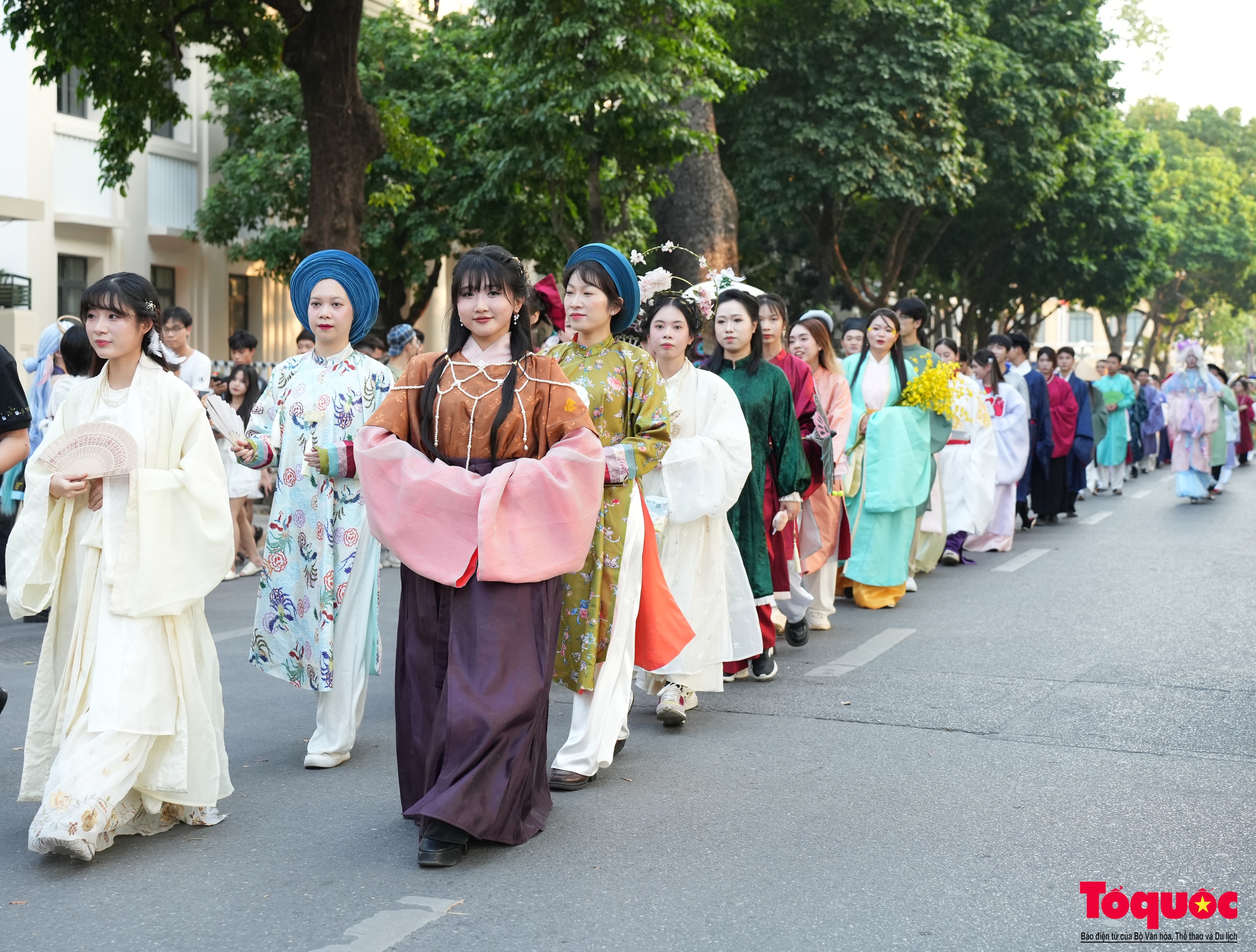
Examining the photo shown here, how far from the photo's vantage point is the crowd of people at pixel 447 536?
4199 mm

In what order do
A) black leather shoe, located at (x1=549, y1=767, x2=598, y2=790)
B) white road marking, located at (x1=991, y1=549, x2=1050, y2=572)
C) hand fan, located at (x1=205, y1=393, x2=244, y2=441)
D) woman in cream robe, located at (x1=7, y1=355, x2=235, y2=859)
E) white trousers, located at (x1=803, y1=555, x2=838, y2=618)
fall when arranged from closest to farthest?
woman in cream robe, located at (x1=7, y1=355, x2=235, y2=859) → hand fan, located at (x1=205, y1=393, x2=244, y2=441) → black leather shoe, located at (x1=549, y1=767, x2=598, y2=790) → white trousers, located at (x1=803, y1=555, x2=838, y2=618) → white road marking, located at (x1=991, y1=549, x2=1050, y2=572)

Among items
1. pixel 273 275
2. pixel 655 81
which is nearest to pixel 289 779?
pixel 655 81

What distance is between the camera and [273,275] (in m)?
25.1

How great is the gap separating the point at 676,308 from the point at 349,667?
76.1 inches

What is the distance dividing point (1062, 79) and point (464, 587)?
25.9 meters

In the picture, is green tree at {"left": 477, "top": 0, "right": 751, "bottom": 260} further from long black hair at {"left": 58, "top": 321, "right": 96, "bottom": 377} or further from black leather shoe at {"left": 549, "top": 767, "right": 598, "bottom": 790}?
black leather shoe at {"left": 549, "top": 767, "right": 598, "bottom": 790}

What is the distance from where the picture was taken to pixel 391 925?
366cm

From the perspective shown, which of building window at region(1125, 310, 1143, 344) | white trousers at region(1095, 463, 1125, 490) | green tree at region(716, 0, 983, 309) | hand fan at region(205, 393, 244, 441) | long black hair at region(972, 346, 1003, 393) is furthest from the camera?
building window at region(1125, 310, 1143, 344)

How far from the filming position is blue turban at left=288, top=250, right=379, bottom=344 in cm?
548

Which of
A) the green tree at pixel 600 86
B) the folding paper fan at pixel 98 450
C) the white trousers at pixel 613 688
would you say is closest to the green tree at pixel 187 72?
the green tree at pixel 600 86

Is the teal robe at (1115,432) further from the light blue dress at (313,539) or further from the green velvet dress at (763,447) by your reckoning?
the light blue dress at (313,539)

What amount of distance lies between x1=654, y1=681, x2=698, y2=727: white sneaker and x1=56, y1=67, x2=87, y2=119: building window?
56.0 feet

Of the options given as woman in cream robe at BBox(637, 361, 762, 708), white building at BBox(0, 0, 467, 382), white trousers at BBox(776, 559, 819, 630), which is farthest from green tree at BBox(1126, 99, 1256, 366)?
woman in cream robe at BBox(637, 361, 762, 708)

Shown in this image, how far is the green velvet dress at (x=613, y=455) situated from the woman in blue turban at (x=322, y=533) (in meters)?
0.79
